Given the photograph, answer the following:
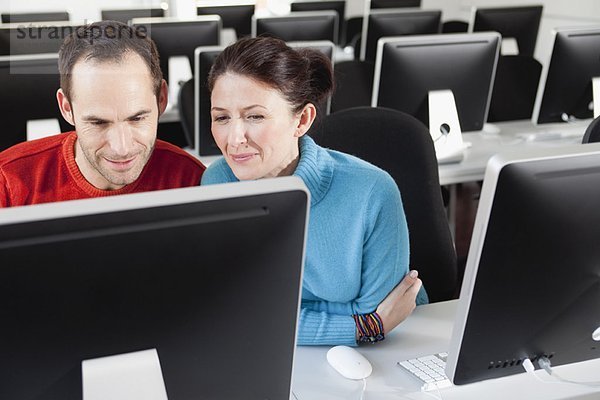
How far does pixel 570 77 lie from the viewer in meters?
2.70

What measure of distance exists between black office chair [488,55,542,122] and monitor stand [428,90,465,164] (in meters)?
0.90

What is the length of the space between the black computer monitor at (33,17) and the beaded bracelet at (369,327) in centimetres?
396

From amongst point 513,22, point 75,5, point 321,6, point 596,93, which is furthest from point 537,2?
point 75,5

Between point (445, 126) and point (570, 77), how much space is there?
23.1 inches

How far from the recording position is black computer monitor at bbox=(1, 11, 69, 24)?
454 centimetres

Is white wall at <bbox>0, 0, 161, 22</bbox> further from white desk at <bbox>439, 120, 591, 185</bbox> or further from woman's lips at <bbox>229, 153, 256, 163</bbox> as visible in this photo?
woman's lips at <bbox>229, 153, 256, 163</bbox>

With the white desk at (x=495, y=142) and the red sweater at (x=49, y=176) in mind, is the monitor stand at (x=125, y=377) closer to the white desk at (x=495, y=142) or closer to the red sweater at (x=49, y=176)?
the red sweater at (x=49, y=176)

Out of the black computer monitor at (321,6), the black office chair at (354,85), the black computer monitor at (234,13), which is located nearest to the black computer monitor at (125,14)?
the black computer monitor at (234,13)

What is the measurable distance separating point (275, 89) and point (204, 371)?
69 cm

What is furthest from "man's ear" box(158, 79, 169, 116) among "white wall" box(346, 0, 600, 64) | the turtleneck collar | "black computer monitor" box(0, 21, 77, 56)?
"white wall" box(346, 0, 600, 64)

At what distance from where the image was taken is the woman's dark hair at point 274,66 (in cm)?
140

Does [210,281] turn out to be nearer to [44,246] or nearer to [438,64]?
[44,246]

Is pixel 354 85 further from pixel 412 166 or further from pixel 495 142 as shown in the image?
pixel 412 166

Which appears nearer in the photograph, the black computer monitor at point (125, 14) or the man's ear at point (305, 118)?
the man's ear at point (305, 118)
